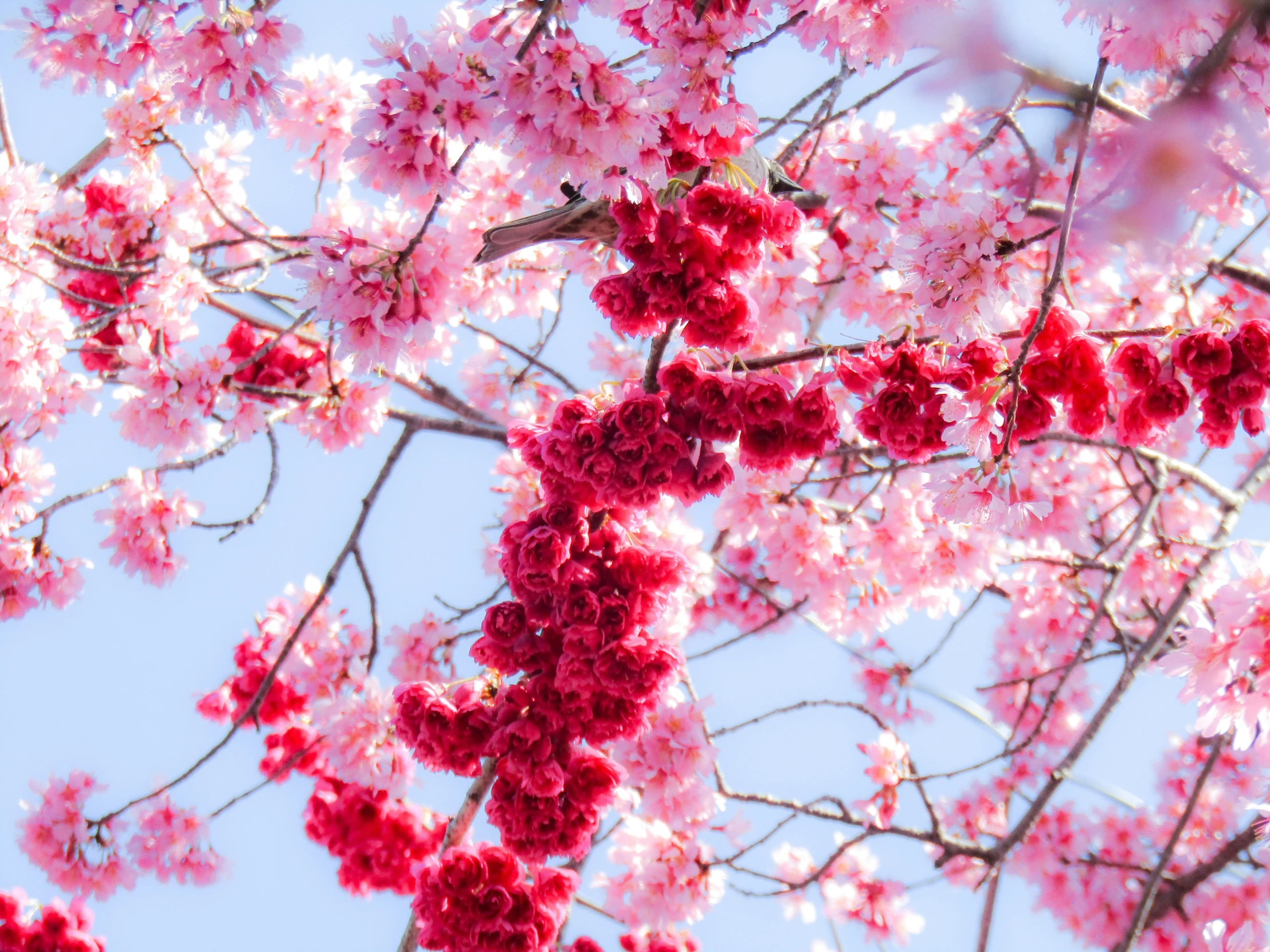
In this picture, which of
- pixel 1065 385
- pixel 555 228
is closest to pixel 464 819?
pixel 555 228

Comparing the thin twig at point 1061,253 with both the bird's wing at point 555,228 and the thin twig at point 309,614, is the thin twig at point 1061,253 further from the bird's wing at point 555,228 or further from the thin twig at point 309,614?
the thin twig at point 309,614

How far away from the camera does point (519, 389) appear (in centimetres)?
412

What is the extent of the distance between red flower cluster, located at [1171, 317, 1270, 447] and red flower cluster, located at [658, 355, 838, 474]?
0.60 metres

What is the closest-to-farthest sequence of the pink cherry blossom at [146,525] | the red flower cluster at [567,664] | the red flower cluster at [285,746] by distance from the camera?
the red flower cluster at [567,664], the pink cherry blossom at [146,525], the red flower cluster at [285,746]

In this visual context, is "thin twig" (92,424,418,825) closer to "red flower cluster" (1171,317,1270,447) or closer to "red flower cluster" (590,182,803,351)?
"red flower cluster" (590,182,803,351)

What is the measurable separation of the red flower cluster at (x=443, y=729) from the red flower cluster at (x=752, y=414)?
2.28 feet

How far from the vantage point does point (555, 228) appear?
6.11 ft

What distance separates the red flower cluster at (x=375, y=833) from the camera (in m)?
2.88

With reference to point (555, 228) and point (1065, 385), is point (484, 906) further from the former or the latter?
point (1065, 385)

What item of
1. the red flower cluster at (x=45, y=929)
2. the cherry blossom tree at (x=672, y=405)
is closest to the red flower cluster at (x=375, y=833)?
the cherry blossom tree at (x=672, y=405)

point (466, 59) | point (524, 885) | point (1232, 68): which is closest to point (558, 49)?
point (466, 59)

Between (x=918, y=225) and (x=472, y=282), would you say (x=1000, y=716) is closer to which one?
(x=472, y=282)

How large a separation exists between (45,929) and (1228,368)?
13.6ft

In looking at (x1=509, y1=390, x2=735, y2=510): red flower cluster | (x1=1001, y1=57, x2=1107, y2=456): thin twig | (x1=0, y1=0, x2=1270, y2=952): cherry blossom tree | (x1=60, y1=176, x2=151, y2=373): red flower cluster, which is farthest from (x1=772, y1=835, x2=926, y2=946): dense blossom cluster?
(x1=60, y1=176, x2=151, y2=373): red flower cluster
